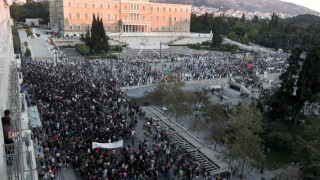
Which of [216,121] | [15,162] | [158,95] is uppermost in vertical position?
[15,162]

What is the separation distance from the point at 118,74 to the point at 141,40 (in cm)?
2796

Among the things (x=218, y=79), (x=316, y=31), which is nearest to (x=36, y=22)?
(x=218, y=79)

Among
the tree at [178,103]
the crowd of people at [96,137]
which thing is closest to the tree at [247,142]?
the crowd of people at [96,137]

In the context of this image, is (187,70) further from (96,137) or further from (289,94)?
(96,137)

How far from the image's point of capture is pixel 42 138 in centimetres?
1500

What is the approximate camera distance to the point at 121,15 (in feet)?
209

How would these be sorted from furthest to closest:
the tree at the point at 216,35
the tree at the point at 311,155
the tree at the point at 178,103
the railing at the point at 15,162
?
1. the tree at the point at 216,35
2. the tree at the point at 178,103
3. the tree at the point at 311,155
4. the railing at the point at 15,162

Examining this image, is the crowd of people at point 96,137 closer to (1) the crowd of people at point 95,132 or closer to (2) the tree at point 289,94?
(1) the crowd of people at point 95,132

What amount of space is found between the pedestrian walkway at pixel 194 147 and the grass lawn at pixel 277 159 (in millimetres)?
2621

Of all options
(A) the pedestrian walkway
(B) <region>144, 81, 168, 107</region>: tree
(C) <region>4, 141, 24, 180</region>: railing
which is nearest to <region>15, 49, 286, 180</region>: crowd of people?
(A) the pedestrian walkway

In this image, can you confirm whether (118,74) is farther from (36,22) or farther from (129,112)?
(36,22)

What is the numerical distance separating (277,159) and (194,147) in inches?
192

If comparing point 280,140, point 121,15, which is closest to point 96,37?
point 121,15

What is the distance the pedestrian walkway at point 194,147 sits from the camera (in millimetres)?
14859
